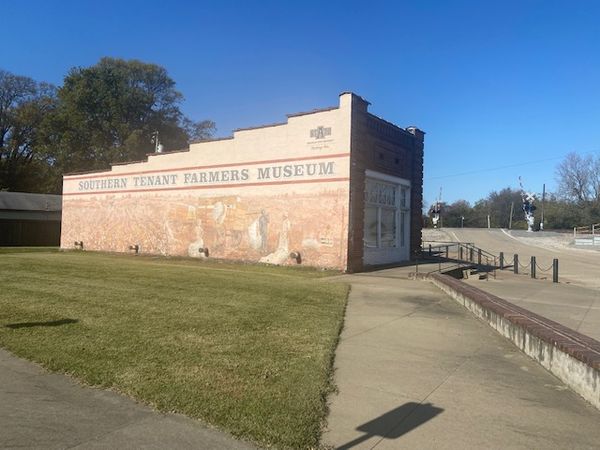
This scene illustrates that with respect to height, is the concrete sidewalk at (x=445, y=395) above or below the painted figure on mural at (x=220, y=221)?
below

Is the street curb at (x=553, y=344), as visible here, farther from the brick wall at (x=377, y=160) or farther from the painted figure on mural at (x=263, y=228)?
the painted figure on mural at (x=263, y=228)

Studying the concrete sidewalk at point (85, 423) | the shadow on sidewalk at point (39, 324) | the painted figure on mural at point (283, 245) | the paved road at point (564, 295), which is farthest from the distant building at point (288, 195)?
the concrete sidewalk at point (85, 423)

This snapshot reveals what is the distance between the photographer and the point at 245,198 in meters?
23.2

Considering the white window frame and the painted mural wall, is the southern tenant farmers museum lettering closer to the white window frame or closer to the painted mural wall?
the painted mural wall

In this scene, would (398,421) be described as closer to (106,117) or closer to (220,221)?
(220,221)

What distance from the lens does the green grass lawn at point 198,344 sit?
A: 4.49 metres

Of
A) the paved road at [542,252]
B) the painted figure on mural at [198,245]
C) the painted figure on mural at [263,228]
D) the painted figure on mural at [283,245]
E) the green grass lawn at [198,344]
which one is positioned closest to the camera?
the green grass lawn at [198,344]

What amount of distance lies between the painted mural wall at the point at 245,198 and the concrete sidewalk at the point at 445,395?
12.0m

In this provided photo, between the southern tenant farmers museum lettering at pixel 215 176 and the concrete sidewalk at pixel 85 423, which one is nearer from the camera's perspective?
the concrete sidewalk at pixel 85 423

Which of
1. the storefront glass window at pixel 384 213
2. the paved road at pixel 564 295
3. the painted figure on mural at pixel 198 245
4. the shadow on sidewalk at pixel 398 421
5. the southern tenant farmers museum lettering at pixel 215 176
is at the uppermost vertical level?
the southern tenant farmers museum lettering at pixel 215 176

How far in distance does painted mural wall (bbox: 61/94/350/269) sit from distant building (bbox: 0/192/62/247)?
13.8m

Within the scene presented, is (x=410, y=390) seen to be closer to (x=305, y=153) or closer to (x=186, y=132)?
(x=305, y=153)

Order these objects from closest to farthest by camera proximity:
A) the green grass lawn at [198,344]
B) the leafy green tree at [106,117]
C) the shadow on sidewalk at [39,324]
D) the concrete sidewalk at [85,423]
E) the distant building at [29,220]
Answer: the concrete sidewalk at [85,423]
the green grass lawn at [198,344]
the shadow on sidewalk at [39,324]
the distant building at [29,220]
the leafy green tree at [106,117]

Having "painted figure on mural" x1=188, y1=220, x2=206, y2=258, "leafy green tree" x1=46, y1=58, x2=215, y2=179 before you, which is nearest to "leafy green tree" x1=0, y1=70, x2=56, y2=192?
"leafy green tree" x1=46, y1=58, x2=215, y2=179
